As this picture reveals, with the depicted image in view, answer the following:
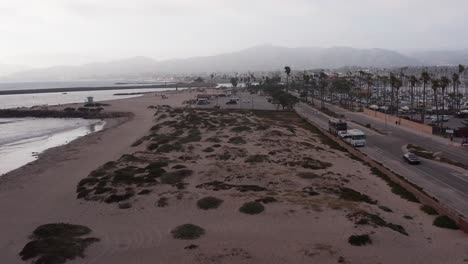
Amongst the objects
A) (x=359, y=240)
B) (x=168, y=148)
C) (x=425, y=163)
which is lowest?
(x=425, y=163)

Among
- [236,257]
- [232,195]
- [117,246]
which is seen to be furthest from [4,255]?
[232,195]

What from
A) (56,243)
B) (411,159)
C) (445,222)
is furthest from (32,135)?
(445,222)

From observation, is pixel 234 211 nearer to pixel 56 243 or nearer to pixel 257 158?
pixel 56 243

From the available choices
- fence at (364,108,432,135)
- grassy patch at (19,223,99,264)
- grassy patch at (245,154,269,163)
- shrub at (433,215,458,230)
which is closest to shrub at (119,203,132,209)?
grassy patch at (19,223,99,264)

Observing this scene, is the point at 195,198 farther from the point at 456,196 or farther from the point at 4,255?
the point at 456,196

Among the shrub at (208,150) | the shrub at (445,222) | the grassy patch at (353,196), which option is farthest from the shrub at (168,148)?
the shrub at (445,222)

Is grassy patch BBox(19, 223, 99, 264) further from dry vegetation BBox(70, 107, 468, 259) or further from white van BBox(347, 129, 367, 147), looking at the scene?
white van BBox(347, 129, 367, 147)

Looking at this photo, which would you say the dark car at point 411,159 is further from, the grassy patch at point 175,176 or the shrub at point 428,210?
the grassy patch at point 175,176
